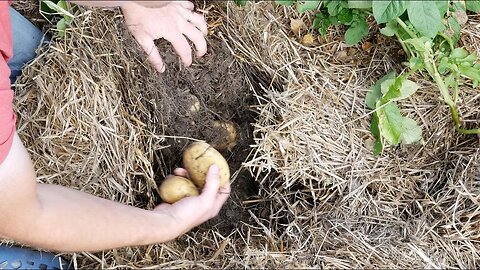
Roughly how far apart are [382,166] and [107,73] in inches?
31.8

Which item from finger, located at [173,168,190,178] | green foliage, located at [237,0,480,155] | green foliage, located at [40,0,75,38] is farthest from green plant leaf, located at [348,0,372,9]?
green foliage, located at [40,0,75,38]

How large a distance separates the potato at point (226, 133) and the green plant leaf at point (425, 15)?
1.93 feet

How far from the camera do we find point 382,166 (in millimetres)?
1750

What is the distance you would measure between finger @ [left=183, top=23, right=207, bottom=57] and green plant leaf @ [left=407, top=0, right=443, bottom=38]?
1.88ft

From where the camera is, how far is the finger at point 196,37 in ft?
5.69

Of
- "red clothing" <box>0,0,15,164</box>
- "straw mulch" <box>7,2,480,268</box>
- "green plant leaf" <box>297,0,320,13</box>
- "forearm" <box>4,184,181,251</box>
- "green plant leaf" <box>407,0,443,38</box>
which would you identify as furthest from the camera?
"straw mulch" <box>7,2,480,268</box>

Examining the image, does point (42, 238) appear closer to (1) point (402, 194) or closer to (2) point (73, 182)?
(2) point (73, 182)

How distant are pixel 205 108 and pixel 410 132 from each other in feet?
1.89

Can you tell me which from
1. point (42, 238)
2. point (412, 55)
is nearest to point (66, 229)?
point (42, 238)

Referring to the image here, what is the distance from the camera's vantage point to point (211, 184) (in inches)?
65.6

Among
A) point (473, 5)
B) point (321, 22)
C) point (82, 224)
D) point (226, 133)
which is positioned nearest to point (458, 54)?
point (473, 5)

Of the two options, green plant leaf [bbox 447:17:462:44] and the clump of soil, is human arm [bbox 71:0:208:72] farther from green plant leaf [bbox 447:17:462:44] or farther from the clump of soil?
green plant leaf [bbox 447:17:462:44]

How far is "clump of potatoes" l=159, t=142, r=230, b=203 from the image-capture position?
5.51ft

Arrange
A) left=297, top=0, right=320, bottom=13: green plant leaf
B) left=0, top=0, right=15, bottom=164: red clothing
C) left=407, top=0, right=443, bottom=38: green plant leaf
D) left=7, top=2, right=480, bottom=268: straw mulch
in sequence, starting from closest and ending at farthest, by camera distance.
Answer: left=0, top=0, right=15, bottom=164: red clothing → left=407, top=0, right=443, bottom=38: green plant leaf → left=297, top=0, right=320, bottom=13: green plant leaf → left=7, top=2, right=480, bottom=268: straw mulch
